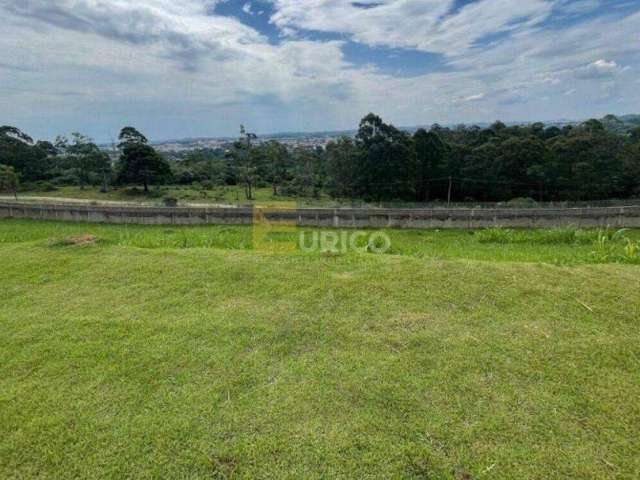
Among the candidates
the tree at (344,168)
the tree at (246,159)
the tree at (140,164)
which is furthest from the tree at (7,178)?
the tree at (344,168)

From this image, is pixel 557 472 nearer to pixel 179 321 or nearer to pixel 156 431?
pixel 156 431

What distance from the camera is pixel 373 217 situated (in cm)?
1314

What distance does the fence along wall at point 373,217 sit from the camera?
12508mm

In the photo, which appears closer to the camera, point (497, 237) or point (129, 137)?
point (497, 237)

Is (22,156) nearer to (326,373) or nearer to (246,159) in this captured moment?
(246,159)

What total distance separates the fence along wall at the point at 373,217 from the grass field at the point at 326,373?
9.13 m

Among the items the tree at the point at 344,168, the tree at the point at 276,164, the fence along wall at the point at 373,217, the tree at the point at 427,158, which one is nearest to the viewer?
the fence along wall at the point at 373,217

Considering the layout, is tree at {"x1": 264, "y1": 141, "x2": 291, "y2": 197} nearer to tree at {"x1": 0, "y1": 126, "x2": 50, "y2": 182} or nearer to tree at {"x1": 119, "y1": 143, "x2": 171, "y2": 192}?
tree at {"x1": 119, "y1": 143, "x2": 171, "y2": 192}

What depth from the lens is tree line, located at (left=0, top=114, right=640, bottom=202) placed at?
25406 mm

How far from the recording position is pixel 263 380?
2.24 metres

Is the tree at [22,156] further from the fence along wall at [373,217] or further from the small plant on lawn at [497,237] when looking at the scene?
the small plant on lawn at [497,237]

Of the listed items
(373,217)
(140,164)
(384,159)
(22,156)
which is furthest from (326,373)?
(22,156)

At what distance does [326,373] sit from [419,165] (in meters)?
28.0

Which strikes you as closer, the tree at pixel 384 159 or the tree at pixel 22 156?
the tree at pixel 384 159
